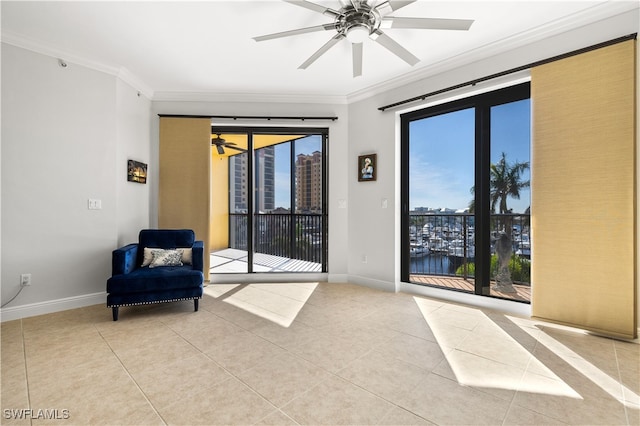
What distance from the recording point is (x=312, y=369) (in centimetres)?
197

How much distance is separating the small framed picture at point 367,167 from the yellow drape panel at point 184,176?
2.24 m

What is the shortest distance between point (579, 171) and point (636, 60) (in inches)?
37.1

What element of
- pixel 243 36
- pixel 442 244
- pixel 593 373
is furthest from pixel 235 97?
pixel 593 373

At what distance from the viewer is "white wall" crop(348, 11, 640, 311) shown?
3.48 m

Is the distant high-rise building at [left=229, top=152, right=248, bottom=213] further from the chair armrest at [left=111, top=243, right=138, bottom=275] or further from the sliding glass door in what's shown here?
the chair armrest at [left=111, top=243, right=138, bottom=275]

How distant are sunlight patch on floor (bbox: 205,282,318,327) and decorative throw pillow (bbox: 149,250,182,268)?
0.66 meters

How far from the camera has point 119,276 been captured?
9.39 ft

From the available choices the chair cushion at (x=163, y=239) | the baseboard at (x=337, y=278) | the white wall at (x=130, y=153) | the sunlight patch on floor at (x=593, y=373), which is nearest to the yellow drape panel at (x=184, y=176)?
the white wall at (x=130, y=153)

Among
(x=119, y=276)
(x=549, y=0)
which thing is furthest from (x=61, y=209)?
(x=549, y=0)

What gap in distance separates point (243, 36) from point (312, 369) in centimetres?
307

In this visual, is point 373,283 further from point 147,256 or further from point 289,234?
point 147,256

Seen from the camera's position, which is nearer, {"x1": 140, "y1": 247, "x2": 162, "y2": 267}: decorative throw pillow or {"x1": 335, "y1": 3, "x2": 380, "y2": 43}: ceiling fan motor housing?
{"x1": 335, "y1": 3, "x2": 380, "y2": 43}: ceiling fan motor housing

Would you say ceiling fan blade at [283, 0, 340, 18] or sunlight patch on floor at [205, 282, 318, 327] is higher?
ceiling fan blade at [283, 0, 340, 18]

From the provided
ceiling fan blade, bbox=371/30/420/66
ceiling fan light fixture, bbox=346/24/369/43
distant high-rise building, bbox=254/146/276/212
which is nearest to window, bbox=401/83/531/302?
ceiling fan blade, bbox=371/30/420/66
